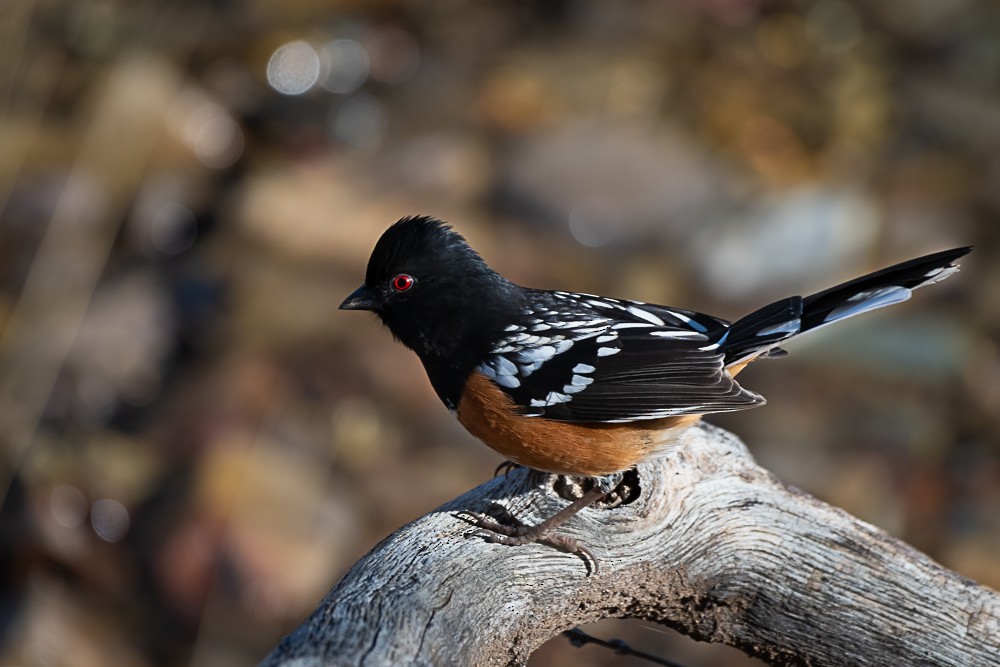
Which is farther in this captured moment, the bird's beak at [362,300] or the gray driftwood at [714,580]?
the bird's beak at [362,300]

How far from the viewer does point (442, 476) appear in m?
6.71

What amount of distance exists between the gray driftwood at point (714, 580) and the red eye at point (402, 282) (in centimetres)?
70

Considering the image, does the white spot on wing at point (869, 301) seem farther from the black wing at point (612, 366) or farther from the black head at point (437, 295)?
the black head at point (437, 295)

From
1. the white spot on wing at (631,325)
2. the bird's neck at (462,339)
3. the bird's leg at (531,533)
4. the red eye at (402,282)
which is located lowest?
the bird's leg at (531,533)

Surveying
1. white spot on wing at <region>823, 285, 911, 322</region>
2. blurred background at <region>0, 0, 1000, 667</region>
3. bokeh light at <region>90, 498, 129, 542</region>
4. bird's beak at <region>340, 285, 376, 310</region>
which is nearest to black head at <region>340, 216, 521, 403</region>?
bird's beak at <region>340, 285, 376, 310</region>

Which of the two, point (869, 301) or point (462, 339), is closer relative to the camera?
point (869, 301)

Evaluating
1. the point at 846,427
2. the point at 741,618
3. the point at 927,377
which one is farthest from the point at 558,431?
the point at 927,377

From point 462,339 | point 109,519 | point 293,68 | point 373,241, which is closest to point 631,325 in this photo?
point 462,339

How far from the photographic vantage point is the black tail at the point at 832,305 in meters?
3.14

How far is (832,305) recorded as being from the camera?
3273 mm

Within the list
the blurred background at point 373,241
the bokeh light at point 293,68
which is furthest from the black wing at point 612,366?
the bokeh light at point 293,68

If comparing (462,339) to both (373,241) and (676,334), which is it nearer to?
(676,334)

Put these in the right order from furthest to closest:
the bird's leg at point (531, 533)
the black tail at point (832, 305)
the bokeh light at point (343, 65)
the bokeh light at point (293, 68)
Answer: the bokeh light at point (343, 65) → the bokeh light at point (293, 68) → the black tail at point (832, 305) → the bird's leg at point (531, 533)

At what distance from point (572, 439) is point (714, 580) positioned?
0.56 meters
